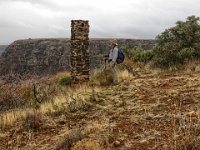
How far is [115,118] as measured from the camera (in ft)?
31.3

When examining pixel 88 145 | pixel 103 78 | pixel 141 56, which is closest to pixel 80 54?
pixel 103 78

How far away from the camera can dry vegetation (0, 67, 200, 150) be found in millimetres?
7332

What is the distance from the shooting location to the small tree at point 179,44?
62.2 feet

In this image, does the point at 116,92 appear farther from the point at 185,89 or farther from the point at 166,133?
the point at 166,133

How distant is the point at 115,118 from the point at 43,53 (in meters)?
85.9

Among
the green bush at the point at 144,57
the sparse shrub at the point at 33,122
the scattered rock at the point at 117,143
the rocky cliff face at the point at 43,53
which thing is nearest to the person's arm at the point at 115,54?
the sparse shrub at the point at 33,122

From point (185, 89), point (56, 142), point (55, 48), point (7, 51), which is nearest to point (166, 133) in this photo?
point (56, 142)

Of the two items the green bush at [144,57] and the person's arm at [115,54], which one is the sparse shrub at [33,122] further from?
the green bush at [144,57]

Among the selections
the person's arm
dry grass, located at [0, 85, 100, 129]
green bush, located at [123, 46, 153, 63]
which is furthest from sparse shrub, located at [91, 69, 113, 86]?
green bush, located at [123, 46, 153, 63]

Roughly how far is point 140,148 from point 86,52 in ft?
35.9

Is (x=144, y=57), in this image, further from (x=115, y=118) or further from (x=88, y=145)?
(x=88, y=145)

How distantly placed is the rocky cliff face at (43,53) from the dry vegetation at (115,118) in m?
65.3

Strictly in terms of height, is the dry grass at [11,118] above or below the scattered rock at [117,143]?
below

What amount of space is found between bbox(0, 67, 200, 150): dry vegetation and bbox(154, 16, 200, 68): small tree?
11.9 feet
